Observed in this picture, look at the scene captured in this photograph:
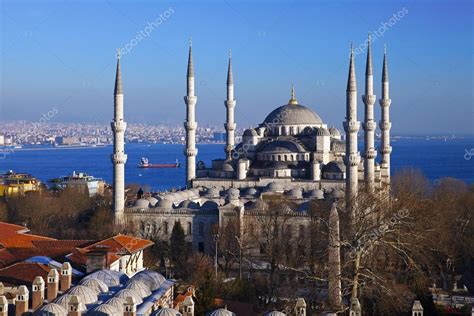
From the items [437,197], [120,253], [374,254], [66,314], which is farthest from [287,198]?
[66,314]

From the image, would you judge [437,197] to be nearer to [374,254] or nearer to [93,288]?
[374,254]

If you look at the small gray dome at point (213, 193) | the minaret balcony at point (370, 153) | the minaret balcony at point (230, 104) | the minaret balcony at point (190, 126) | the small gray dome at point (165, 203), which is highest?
the minaret balcony at point (230, 104)

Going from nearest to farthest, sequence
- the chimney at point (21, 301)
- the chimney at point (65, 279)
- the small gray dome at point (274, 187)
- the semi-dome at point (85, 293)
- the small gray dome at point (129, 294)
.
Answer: the chimney at point (21, 301), the semi-dome at point (85, 293), the small gray dome at point (129, 294), the chimney at point (65, 279), the small gray dome at point (274, 187)

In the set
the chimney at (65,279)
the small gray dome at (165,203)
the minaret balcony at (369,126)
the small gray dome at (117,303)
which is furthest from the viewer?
the minaret balcony at (369,126)

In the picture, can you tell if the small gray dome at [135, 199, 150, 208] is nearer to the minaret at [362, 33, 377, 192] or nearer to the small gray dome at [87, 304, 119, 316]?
the minaret at [362, 33, 377, 192]

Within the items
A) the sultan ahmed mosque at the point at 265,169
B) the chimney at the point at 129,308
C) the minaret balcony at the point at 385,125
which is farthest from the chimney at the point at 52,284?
the minaret balcony at the point at 385,125

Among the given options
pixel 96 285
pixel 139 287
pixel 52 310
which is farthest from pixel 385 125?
pixel 52 310

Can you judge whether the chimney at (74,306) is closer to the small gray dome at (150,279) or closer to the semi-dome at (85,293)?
the semi-dome at (85,293)
